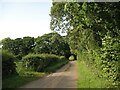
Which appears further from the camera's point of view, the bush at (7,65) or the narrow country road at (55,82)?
the bush at (7,65)

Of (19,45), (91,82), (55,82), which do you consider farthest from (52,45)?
(91,82)

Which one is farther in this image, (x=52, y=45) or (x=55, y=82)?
(x=52, y=45)

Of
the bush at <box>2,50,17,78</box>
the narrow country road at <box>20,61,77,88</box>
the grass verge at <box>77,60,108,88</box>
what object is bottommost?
the narrow country road at <box>20,61,77,88</box>

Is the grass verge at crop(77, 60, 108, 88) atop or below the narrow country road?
atop

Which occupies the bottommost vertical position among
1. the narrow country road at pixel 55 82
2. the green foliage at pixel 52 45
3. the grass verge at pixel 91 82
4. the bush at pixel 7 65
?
the narrow country road at pixel 55 82

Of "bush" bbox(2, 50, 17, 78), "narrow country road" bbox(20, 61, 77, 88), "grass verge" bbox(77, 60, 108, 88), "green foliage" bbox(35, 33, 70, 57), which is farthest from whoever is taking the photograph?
"green foliage" bbox(35, 33, 70, 57)

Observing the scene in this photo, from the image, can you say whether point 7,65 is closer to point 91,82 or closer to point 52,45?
point 91,82

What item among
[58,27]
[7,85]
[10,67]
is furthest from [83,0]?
[58,27]

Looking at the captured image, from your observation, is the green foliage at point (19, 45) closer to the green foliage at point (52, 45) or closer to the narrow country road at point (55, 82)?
the green foliage at point (52, 45)

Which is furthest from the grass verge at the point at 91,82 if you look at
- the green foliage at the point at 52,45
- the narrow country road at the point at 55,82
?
the green foliage at the point at 52,45

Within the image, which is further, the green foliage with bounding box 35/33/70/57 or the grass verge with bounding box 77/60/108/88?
the green foliage with bounding box 35/33/70/57

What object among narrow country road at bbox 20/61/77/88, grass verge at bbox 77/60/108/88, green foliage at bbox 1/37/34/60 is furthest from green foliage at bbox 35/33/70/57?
grass verge at bbox 77/60/108/88

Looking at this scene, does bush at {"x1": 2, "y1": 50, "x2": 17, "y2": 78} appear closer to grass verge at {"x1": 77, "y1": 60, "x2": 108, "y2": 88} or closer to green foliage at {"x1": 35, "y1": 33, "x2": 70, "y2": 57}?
grass verge at {"x1": 77, "y1": 60, "x2": 108, "y2": 88}

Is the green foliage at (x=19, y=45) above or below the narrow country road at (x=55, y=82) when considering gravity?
above
